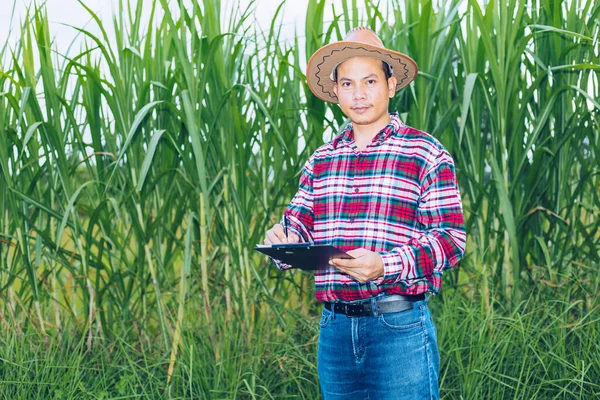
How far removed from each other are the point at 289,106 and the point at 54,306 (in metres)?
1.16

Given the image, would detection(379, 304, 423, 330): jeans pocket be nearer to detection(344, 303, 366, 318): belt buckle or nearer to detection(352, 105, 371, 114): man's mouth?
detection(344, 303, 366, 318): belt buckle

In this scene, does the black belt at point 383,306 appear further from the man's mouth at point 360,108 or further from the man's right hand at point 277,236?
the man's mouth at point 360,108

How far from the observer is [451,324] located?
89.0 inches

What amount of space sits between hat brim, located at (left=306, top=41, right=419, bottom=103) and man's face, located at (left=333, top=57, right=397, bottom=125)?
20 mm

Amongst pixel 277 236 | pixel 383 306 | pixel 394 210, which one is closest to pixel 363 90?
pixel 394 210

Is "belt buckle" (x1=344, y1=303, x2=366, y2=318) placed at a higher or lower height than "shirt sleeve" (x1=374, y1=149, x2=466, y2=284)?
A: lower

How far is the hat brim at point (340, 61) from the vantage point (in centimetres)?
160

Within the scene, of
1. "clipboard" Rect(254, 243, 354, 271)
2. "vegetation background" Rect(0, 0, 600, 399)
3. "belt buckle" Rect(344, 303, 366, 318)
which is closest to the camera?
"clipboard" Rect(254, 243, 354, 271)

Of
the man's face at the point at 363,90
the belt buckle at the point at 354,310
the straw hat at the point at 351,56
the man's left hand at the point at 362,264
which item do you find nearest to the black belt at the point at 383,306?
the belt buckle at the point at 354,310

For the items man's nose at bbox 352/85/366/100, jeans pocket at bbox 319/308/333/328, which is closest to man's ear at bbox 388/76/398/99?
man's nose at bbox 352/85/366/100

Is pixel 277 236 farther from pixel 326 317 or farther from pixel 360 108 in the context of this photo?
pixel 360 108

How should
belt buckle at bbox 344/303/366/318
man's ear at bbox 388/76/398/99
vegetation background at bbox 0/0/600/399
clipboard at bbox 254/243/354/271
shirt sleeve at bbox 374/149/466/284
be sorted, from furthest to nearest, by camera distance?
vegetation background at bbox 0/0/600/399, man's ear at bbox 388/76/398/99, belt buckle at bbox 344/303/366/318, shirt sleeve at bbox 374/149/466/284, clipboard at bbox 254/243/354/271

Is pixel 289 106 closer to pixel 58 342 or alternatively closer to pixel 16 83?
pixel 16 83

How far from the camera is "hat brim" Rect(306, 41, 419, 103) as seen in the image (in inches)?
62.9
